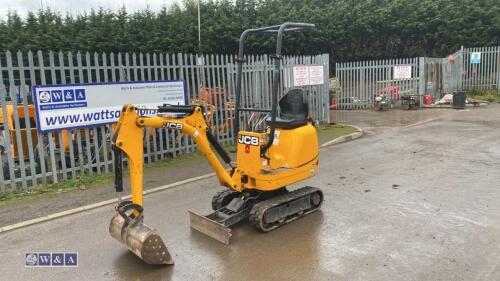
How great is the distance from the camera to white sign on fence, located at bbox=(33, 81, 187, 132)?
7293 millimetres

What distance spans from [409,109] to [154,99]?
1392cm

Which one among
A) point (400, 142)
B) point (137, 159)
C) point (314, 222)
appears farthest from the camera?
point (400, 142)

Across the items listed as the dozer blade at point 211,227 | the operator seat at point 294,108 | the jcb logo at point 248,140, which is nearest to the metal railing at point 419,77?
the operator seat at point 294,108

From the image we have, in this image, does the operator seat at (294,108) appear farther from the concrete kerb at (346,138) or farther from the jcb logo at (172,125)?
the concrete kerb at (346,138)

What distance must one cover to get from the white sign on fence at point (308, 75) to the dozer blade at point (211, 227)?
8.69 metres

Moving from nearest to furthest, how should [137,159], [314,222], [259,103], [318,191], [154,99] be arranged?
1. [137,159]
2. [314,222]
3. [318,191]
4. [154,99]
5. [259,103]

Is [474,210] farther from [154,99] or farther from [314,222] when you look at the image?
[154,99]

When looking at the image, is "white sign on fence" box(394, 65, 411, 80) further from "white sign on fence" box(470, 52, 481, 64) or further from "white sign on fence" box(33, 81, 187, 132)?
"white sign on fence" box(33, 81, 187, 132)

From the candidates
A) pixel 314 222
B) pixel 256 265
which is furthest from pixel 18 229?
pixel 314 222

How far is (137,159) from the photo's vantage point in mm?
4359

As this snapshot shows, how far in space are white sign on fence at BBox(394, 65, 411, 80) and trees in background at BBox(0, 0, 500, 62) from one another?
9.24m

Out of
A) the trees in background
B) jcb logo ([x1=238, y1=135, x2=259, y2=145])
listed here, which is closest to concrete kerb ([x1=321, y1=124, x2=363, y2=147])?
jcb logo ([x1=238, y1=135, x2=259, y2=145])

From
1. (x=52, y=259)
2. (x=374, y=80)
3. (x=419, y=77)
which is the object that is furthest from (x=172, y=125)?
(x=374, y=80)

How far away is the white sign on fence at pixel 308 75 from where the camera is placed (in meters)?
13.3
